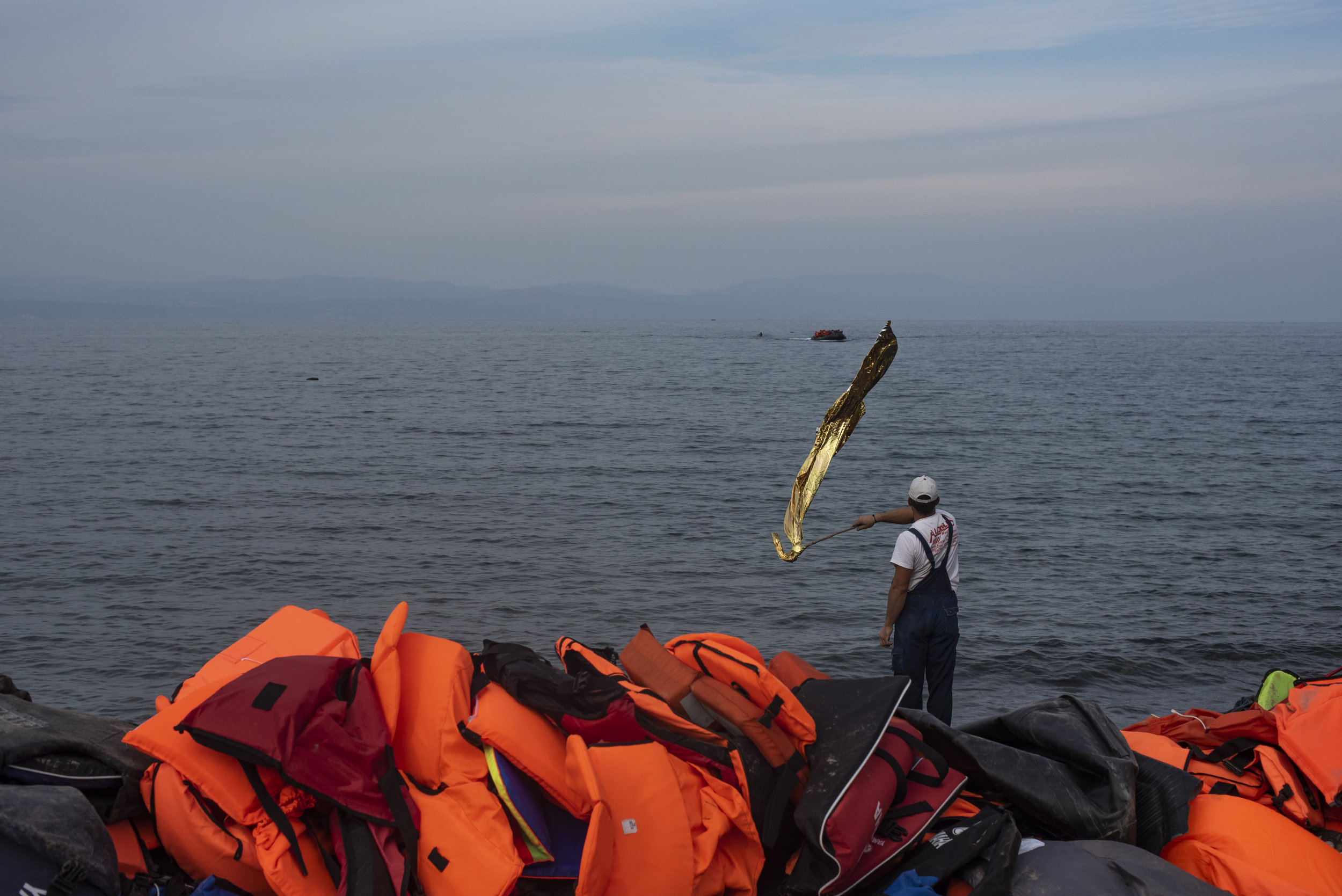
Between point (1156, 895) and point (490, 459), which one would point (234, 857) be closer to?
point (1156, 895)

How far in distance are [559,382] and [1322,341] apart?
466 feet

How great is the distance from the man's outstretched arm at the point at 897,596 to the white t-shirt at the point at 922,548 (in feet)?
0.13

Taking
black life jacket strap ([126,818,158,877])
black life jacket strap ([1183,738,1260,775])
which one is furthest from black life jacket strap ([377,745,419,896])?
black life jacket strap ([1183,738,1260,775])

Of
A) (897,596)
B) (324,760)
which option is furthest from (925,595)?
(324,760)

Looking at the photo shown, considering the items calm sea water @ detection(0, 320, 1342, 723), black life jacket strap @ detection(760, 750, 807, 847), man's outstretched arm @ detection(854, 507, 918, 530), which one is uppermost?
man's outstretched arm @ detection(854, 507, 918, 530)

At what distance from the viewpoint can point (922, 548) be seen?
22.7 feet

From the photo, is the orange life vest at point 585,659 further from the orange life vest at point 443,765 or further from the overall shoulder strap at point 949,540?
the overall shoulder strap at point 949,540

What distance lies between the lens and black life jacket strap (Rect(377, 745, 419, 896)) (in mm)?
4074

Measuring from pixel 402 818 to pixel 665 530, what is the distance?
50.1ft

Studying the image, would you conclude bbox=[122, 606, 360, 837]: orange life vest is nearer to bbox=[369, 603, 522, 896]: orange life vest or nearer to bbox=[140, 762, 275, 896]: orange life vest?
bbox=[140, 762, 275, 896]: orange life vest

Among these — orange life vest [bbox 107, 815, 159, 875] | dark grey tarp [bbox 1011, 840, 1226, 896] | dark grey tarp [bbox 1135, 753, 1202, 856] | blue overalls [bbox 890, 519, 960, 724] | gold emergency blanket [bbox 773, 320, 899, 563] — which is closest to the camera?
dark grey tarp [bbox 1011, 840, 1226, 896]

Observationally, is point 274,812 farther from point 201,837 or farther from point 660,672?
point 660,672

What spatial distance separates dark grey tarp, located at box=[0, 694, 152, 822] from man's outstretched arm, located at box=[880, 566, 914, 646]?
16.1 feet

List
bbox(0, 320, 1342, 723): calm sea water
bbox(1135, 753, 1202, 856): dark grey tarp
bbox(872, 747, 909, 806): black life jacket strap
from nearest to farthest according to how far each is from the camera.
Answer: bbox(872, 747, 909, 806): black life jacket strap < bbox(1135, 753, 1202, 856): dark grey tarp < bbox(0, 320, 1342, 723): calm sea water
